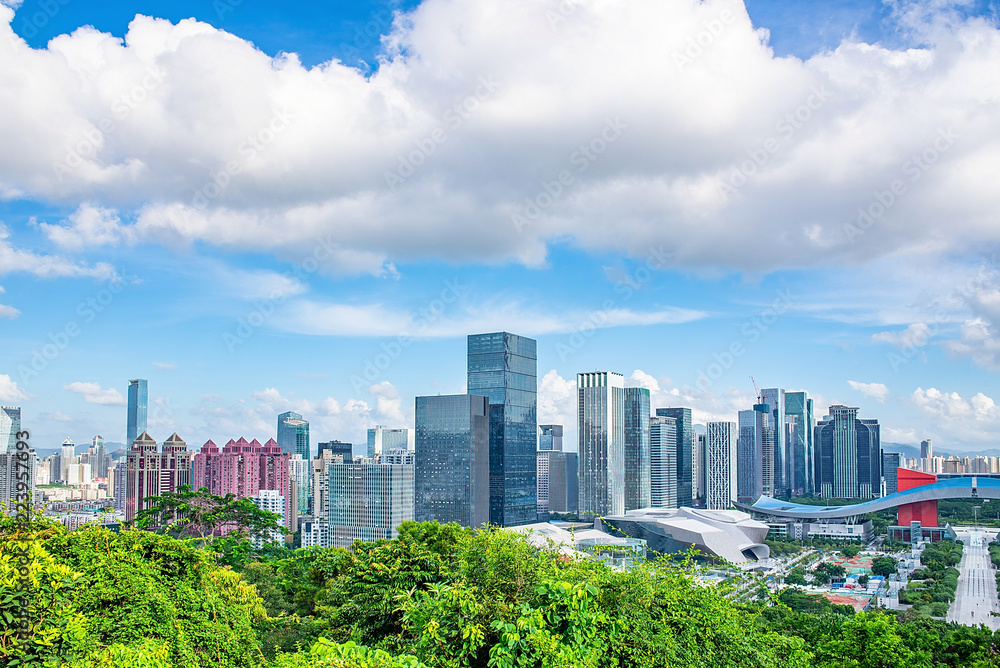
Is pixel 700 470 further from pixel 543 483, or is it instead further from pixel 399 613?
pixel 399 613

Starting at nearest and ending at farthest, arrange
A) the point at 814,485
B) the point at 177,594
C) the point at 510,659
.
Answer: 1. the point at 510,659
2. the point at 177,594
3. the point at 814,485

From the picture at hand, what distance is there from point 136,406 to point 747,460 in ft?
247

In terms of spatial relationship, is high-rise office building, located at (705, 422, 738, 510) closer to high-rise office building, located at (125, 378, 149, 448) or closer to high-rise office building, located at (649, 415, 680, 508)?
high-rise office building, located at (649, 415, 680, 508)

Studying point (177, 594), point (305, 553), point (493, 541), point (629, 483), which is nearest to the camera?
point (177, 594)

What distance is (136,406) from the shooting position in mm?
87750

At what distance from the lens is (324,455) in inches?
3182

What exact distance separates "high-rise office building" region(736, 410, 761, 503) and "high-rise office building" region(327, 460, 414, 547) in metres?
51.7

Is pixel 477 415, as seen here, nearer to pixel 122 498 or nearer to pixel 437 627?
pixel 122 498

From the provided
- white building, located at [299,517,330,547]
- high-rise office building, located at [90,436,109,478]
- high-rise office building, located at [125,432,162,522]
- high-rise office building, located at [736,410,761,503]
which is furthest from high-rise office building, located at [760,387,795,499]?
high-rise office building, located at [90,436,109,478]

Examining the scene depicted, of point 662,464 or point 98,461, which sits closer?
point 662,464

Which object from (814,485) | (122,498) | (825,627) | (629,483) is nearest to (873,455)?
(814,485)

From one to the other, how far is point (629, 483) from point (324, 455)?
3405 cm

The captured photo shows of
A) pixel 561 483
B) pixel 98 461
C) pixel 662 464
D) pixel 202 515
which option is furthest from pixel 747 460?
pixel 202 515

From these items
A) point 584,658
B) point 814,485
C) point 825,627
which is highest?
point 584,658
